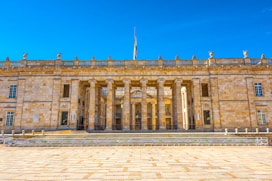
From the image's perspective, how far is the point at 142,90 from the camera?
98.3 ft

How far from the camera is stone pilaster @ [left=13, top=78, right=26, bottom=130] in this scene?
28750 mm

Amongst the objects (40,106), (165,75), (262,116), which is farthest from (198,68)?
(40,106)

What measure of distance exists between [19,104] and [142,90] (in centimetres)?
1795

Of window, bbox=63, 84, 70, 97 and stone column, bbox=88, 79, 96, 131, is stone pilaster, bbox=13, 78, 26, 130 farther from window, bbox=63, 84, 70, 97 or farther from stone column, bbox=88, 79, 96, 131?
stone column, bbox=88, 79, 96, 131

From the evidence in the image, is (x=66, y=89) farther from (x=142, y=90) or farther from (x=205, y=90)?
(x=205, y=90)

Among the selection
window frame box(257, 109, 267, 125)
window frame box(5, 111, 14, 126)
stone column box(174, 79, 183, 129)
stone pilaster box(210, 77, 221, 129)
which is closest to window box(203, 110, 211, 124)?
stone pilaster box(210, 77, 221, 129)

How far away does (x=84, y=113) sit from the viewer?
33438 millimetres

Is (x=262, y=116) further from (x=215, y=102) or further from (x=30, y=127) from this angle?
(x=30, y=127)

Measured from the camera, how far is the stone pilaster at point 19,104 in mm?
28750

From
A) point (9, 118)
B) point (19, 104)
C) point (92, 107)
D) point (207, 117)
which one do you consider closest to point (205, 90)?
point (207, 117)

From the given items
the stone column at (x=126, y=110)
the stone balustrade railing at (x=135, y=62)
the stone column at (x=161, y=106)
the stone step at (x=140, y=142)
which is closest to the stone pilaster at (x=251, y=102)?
the stone balustrade railing at (x=135, y=62)

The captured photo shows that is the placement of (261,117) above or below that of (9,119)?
above

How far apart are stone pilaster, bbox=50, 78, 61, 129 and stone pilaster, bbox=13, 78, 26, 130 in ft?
14.8

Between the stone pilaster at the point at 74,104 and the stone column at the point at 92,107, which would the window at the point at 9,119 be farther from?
the stone column at the point at 92,107
